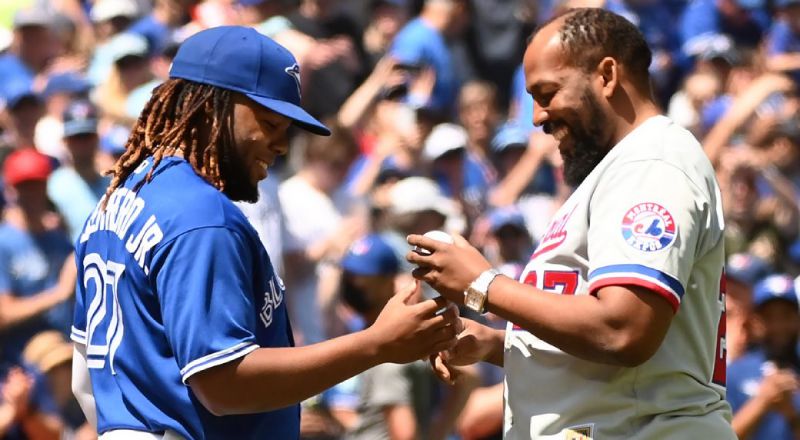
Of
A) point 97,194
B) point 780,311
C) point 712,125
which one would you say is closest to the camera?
point 780,311

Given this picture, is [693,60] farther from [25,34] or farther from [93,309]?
[93,309]

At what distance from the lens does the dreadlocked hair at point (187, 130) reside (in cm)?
385

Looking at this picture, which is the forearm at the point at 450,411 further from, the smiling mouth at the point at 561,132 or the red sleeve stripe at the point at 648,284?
the red sleeve stripe at the point at 648,284

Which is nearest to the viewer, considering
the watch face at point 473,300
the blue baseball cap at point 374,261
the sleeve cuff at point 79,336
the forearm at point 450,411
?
the watch face at point 473,300

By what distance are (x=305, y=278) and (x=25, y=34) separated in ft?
9.29

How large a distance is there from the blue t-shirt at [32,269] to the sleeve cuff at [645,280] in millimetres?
5012

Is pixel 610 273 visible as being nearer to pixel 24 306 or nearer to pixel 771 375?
pixel 771 375

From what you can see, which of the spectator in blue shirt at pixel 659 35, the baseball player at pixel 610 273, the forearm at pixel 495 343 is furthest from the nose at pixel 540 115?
the spectator in blue shirt at pixel 659 35

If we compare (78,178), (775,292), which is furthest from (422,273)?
(78,178)

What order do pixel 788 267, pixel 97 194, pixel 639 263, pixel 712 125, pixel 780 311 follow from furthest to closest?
pixel 712 125, pixel 788 267, pixel 97 194, pixel 780 311, pixel 639 263

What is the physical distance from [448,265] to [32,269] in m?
4.83

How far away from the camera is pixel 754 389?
7.51m

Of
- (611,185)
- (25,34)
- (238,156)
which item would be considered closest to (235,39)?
(238,156)

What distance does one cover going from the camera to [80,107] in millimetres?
8867
